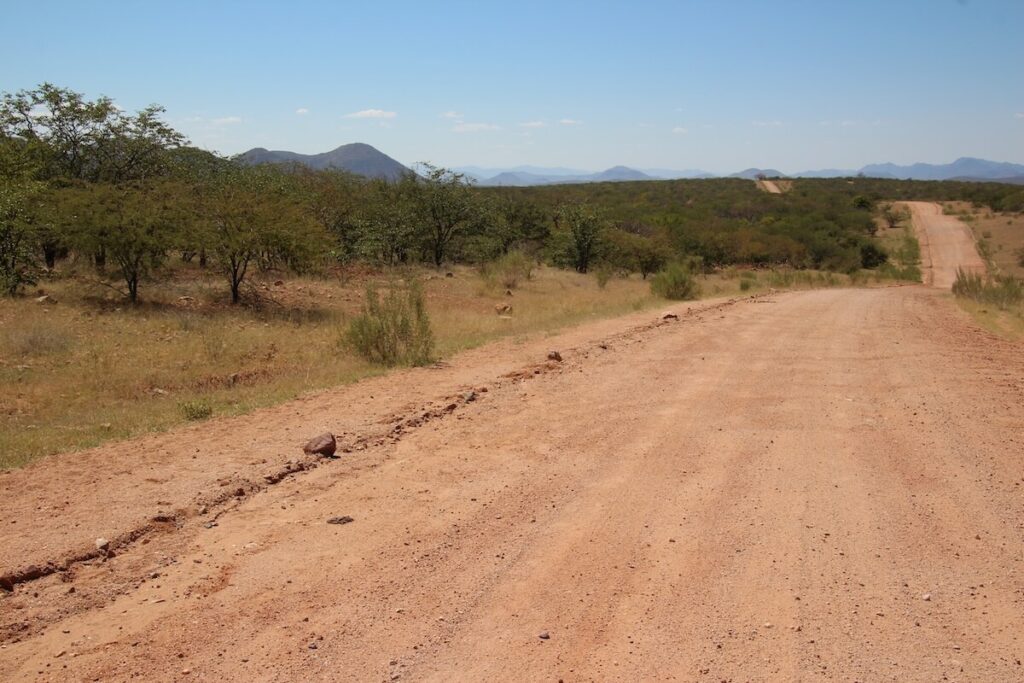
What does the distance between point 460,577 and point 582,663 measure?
108cm

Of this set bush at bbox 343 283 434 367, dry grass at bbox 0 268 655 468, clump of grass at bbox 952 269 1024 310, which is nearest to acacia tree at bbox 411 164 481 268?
dry grass at bbox 0 268 655 468

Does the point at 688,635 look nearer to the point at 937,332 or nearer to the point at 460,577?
the point at 460,577

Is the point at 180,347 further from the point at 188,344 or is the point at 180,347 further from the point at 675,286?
the point at 675,286

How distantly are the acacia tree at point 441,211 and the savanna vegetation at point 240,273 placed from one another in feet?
0.27

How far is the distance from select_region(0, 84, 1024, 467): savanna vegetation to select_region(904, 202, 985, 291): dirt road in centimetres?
185

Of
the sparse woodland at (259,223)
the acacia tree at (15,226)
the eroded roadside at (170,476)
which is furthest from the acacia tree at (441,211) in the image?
the eroded roadside at (170,476)

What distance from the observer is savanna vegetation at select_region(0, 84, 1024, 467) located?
1164 centimetres

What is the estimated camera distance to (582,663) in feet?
12.0

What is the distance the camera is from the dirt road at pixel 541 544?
3.76 meters

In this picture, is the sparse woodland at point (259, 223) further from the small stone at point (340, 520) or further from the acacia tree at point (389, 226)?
the small stone at point (340, 520)

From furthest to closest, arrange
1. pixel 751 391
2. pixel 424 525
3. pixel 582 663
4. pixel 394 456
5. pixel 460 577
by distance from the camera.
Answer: pixel 751 391, pixel 394 456, pixel 424 525, pixel 460 577, pixel 582 663

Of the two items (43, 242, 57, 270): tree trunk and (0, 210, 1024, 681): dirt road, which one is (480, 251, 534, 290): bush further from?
(0, 210, 1024, 681): dirt road

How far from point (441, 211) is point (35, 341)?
20645 mm

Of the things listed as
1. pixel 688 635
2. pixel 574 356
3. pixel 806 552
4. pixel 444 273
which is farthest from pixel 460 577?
pixel 444 273
